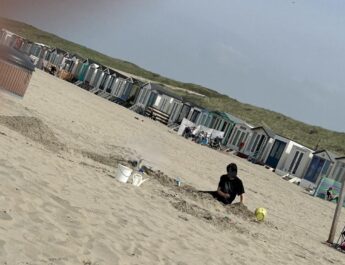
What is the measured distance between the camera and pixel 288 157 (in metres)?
45.6

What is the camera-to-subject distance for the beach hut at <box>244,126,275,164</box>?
47.6m

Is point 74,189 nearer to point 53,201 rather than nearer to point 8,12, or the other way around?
point 53,201

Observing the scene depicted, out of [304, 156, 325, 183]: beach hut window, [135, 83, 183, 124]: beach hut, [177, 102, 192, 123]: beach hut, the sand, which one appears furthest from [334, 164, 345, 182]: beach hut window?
the sand

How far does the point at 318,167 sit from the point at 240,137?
348 inches

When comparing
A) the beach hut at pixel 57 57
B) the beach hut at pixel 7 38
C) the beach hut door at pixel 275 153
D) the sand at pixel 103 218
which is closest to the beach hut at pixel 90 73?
the beach hut at pixel 57 57

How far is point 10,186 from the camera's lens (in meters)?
6.57

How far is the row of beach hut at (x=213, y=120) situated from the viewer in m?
42.4

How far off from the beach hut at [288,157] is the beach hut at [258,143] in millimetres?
562

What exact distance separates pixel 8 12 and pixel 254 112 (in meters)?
92.2

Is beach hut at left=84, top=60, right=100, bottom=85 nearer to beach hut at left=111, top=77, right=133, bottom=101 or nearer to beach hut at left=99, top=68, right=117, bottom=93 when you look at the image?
beach hut at left=99, top=68, right=117, bottom=93

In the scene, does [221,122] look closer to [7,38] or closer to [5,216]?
[7,38]

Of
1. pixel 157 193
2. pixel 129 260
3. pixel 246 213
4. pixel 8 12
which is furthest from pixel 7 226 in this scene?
pixel 246 213

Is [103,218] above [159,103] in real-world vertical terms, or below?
below

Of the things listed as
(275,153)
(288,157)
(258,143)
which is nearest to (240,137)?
(258,143)
